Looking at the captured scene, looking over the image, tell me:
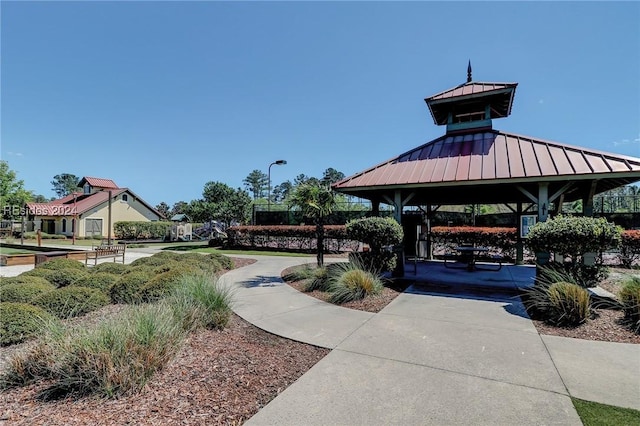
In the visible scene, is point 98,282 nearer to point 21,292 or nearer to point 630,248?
point 21,292

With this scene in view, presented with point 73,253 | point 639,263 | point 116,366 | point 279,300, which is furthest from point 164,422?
point 639,263

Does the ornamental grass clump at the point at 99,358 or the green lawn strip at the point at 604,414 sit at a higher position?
the ornamental grass clump at the point at 99,358

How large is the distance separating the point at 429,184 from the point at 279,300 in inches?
195

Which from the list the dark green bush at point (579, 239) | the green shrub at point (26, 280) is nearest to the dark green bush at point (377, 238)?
the dark green bush at point (579, 239)

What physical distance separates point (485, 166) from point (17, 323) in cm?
1013

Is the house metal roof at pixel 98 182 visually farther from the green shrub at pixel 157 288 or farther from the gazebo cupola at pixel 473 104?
the gazebo cupola at pixel 473 104

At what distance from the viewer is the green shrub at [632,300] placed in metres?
5.45

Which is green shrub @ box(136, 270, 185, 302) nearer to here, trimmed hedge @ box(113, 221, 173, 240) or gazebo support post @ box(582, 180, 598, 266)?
Answer: gazebo support post @ box(582, 180, 598, 266)

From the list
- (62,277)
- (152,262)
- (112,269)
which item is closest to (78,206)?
(152,262)

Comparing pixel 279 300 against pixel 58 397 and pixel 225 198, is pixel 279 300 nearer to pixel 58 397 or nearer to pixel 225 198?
pixel 58 397

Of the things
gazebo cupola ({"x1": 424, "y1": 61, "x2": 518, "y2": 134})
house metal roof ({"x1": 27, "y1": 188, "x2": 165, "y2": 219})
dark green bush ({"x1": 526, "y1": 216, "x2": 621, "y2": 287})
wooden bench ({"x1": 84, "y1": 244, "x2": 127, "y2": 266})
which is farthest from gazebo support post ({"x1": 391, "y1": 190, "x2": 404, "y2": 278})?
house metal roof ({"x1": 27, "y1": 188, "x2": 165, "y2": 219})

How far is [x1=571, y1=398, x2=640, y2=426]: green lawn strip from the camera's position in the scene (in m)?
2.89

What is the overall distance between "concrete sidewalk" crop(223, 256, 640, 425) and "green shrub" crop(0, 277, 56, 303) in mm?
4005

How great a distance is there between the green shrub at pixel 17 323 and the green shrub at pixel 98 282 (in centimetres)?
189
